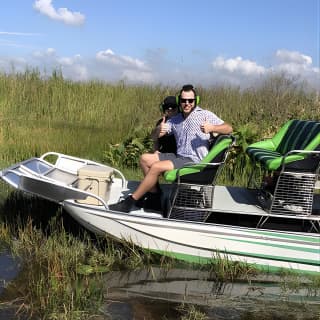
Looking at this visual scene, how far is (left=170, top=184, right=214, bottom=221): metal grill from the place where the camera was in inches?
207

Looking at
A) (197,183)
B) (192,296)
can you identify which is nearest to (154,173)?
(197,183)

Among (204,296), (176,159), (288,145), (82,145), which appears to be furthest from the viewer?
(82,145)

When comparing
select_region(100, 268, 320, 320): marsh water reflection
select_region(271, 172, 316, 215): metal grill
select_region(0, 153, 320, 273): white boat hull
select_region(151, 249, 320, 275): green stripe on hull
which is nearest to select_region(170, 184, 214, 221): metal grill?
select_region(0, 153, 320, 273): white boat hull

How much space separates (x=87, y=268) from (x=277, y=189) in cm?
199

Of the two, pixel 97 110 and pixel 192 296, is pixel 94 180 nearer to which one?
pixel 192 296

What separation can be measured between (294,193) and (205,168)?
91 centimetres

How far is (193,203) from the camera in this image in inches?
209

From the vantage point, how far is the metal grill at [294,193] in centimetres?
509

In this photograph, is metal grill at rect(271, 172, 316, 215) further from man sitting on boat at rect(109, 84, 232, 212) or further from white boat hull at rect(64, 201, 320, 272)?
man sitting on boat at rect(109, 84, 232, 212)

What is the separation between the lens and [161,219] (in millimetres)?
5020

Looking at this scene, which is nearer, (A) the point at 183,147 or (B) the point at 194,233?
(B) the point at 194,233

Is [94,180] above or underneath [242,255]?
above

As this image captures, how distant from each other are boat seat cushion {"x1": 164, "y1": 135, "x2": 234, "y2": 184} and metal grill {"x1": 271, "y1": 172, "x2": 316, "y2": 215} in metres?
0.62

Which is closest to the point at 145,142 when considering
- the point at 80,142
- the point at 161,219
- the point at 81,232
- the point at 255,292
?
the point at 80,142
